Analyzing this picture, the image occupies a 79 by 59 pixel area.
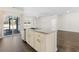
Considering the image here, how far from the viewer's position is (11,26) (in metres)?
1.71

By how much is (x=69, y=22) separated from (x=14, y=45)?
1051mm

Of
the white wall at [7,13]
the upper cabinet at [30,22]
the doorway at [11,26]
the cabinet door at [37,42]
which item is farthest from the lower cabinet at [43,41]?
the white wall at [7,13]

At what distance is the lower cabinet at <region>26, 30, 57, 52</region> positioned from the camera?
1.60 meters

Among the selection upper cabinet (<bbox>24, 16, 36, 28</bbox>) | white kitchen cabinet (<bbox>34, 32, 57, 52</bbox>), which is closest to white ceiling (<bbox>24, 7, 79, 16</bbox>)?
upper cabinet (<bbox>24, 16, 36, 28</bbox>)

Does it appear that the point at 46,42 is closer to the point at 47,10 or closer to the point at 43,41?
the point at 43,41

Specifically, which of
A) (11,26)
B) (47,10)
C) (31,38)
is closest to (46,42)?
(31,38)

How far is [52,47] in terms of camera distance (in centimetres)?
161

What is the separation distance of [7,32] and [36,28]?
0.54 m

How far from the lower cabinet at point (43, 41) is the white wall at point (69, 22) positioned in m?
0.21
